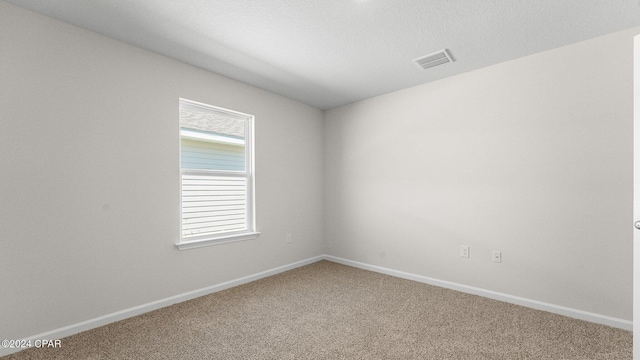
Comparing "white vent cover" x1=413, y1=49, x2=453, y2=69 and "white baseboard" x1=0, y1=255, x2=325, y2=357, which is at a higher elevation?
"white vent cover" x1=413, y1=49, x2=453, y2=69

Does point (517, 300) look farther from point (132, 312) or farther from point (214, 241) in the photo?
point (132, 312)

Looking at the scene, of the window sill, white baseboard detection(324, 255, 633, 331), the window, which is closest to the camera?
white baseboard detection(324, 255, 633, 331)

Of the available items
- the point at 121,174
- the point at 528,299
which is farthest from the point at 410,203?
the point at 121,174

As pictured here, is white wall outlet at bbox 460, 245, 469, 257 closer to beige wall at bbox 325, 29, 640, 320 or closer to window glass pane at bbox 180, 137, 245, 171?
beige wall at bbox 325, 29, 640, 320

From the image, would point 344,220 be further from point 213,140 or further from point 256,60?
point 256,60

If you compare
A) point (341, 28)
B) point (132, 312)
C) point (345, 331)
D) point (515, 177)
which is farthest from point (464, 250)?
point (132, 312)

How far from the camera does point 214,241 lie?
3.07m

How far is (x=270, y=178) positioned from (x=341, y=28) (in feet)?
6.66

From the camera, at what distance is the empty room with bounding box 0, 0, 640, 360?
2006mm

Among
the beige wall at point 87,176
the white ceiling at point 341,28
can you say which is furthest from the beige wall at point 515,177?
the beige wall at point 87,176

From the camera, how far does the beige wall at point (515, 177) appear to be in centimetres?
229

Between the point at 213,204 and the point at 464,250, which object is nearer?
the point at 464,250

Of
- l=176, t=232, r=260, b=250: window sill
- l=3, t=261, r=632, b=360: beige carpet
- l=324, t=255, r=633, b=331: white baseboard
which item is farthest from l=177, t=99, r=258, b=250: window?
l=324, t=255, r=633, b=331: white baseboard

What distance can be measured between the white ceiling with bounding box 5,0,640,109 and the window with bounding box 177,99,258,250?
1.93 feet
